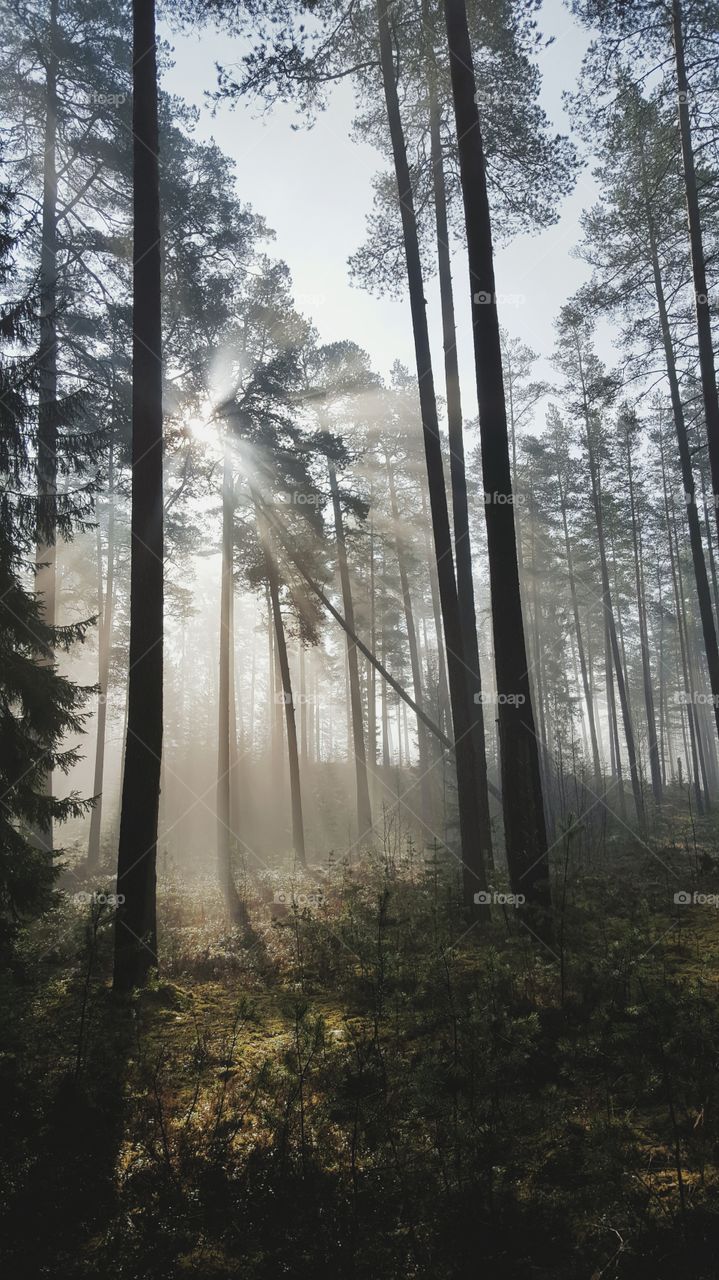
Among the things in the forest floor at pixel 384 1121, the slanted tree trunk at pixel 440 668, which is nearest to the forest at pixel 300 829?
the forest floor at pixel 384 1121

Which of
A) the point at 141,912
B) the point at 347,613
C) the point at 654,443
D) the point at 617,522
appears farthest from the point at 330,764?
the point at 141,912

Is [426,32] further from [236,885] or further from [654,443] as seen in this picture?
[654,443]

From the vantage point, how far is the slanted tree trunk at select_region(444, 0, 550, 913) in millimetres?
7004

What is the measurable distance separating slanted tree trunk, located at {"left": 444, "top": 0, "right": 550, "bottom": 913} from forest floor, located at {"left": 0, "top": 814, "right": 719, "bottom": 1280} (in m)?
1.06

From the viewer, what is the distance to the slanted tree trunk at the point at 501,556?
7.00 metres

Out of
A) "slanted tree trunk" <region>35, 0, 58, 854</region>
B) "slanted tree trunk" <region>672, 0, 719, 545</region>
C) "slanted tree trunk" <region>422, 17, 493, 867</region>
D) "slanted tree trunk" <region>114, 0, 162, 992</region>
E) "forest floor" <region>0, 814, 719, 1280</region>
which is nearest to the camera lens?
"forest floor" <region>0, 814, 719, 1280</region>

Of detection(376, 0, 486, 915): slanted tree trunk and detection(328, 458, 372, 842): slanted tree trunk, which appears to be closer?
detection(376, 0, 486, 915): slanted tree trunk

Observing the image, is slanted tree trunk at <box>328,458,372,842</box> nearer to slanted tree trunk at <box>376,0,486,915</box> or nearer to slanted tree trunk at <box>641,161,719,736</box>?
slanted tree trunk at <box>641,161,719,736</box>

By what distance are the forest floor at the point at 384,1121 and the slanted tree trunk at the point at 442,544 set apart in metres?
2.85

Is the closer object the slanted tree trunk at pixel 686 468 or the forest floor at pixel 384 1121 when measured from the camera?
the forest floor at pixel 384 1121

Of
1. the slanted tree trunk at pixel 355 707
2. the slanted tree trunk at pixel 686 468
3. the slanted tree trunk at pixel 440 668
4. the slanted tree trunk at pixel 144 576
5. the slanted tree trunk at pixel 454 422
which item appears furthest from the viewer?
the slanted tree trunk at pixel 440 668

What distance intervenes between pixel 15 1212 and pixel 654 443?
1197 inches

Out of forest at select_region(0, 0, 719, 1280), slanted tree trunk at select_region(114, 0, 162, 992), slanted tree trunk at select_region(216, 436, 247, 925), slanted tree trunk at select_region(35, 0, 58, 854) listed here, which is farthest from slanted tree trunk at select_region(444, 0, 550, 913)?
slanted tree trunk at select_region(216, 436, 247, 925)

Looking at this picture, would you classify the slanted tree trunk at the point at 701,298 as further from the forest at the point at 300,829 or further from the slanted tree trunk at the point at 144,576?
the slanted tree trunk at the point at 144,576
